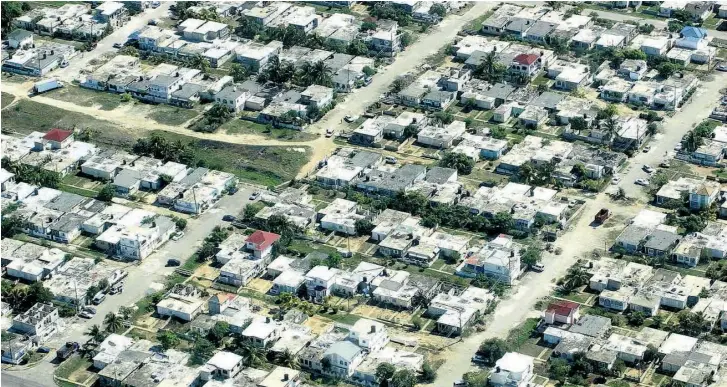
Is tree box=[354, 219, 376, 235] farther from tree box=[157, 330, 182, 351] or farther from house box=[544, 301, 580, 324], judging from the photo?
tree box=[157, 330, 182, 351]

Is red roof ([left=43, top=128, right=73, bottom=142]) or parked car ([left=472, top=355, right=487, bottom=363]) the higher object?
red roof ([left=43, top=128, right=73, bottom=142])

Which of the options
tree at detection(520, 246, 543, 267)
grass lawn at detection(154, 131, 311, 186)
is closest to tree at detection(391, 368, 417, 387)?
tree at detection(520, 246, 543, 267)

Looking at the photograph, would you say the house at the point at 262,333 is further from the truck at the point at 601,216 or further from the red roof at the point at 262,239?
the truck at the point at 601,216

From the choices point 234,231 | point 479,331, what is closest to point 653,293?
point 479,331

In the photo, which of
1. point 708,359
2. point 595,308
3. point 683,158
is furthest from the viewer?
point 683,158

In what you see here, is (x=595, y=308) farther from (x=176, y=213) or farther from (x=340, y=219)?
(x=176, y=213)

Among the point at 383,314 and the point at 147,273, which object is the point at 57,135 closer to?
the point at 147,273
